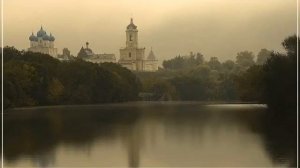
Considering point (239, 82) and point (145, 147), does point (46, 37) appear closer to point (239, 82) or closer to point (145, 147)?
point (239, 82)

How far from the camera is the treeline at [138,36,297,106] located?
4078 cm

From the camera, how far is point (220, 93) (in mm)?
115688

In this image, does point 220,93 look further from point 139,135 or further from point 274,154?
point 274,154

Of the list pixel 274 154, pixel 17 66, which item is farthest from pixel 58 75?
pixel 274 154

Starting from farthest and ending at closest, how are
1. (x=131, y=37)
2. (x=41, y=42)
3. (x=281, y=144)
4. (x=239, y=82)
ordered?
(x=131, y=37) < (x=41, y=42) < (x=239, y=82) < (x=281, y=144)

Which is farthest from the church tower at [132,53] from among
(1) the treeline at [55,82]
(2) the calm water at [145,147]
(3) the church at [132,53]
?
(2) the calm water at [145,147]

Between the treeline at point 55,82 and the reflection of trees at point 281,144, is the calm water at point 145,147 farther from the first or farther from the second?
the treeline at point 55,82

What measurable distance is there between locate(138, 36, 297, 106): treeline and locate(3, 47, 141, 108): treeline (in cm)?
1840

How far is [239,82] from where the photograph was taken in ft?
240

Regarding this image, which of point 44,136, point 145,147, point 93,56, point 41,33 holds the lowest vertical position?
point 145,147

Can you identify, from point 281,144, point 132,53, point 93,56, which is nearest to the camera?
point 281,144

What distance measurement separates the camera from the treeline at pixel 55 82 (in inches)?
2560

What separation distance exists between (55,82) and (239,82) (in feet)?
79.2

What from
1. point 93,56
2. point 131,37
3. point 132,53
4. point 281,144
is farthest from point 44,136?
point 131,37
